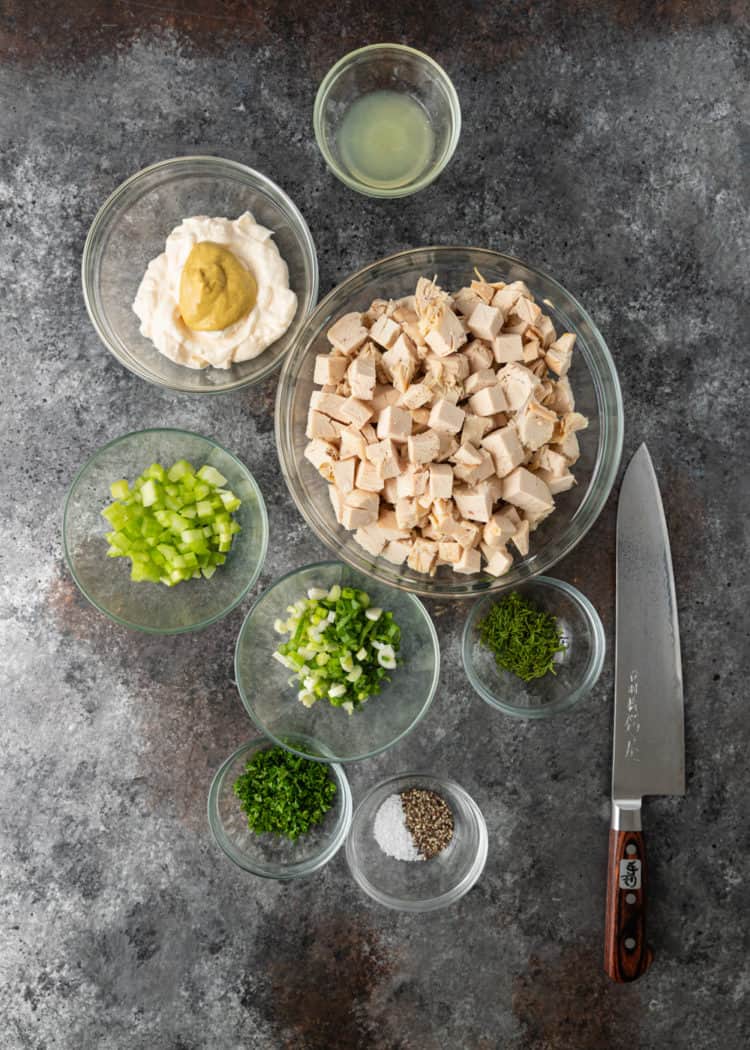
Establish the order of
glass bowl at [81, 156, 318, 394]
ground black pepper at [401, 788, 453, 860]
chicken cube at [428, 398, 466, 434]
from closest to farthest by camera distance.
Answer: chicken cube at [428, 398, 466, 434]
glass bowl at [81, 156, 318, 394]
ground black pepper at [401, 788, 453, 860]

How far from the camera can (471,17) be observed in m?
2.21

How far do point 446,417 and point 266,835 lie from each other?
4.30 ft

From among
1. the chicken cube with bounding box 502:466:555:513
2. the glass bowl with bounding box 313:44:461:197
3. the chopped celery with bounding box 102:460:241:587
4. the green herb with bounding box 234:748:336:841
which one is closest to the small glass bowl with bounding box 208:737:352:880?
the green herb with bounding box 234:748:336:841

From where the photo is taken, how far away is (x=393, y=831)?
2225 mm

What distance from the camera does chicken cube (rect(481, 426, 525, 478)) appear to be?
1.77 metres

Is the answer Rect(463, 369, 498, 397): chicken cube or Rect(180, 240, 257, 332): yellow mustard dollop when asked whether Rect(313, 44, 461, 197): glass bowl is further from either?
Rect(463, 369, 498, 397): chicken cube

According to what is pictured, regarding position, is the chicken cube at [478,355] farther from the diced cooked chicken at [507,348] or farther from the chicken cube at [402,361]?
→ the chicken cube at [402,361]

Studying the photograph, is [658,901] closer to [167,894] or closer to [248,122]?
[167,894]

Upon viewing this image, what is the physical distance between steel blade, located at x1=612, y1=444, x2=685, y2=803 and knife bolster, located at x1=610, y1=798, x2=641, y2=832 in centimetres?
1

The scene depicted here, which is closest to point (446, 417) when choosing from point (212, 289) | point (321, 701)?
point (212, 289)

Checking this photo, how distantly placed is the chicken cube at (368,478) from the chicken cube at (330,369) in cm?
22

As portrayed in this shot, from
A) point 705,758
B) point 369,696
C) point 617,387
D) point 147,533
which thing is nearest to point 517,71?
point 617,387

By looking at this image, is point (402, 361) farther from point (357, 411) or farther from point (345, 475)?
point (345, 475)

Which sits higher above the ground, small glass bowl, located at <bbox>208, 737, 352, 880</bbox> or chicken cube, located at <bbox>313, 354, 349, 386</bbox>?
chicken cube, located at <bbox>313, 354, 349, 386</bbox>
